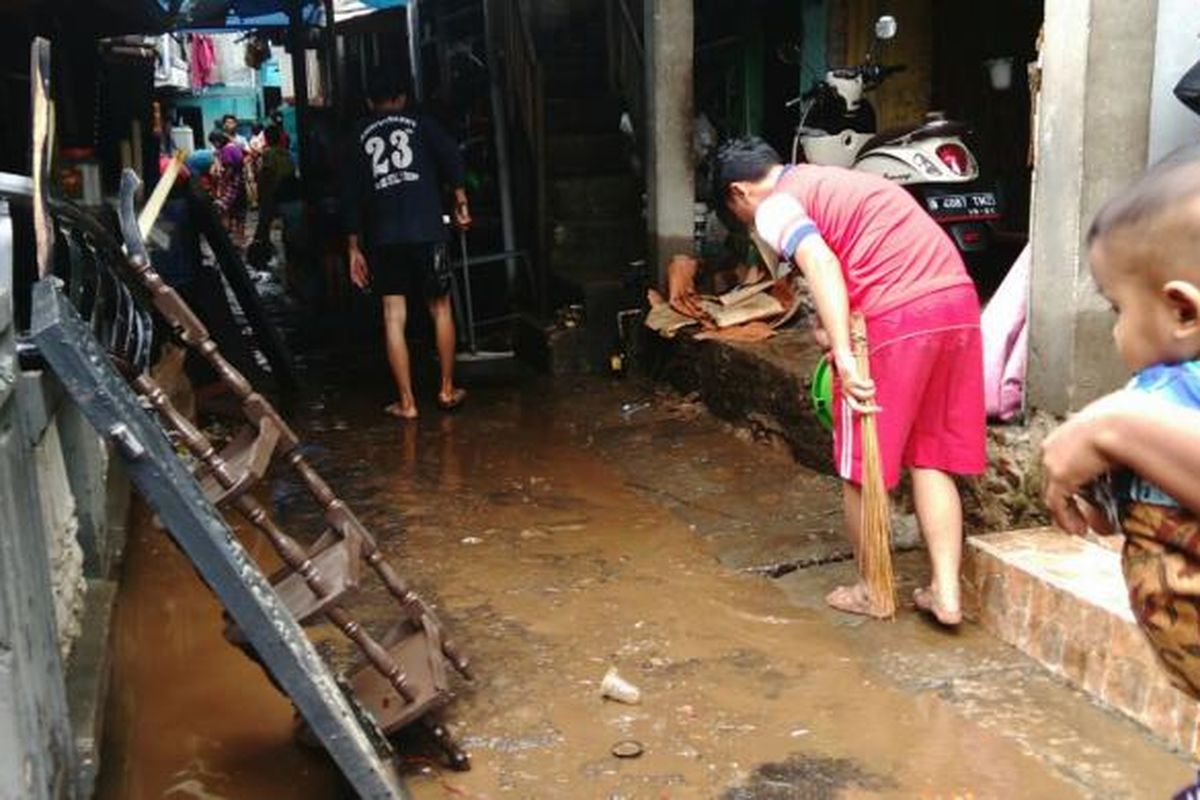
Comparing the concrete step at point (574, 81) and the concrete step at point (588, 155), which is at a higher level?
the concrete step at point (574, 81)

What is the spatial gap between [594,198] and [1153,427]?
31.1 feet

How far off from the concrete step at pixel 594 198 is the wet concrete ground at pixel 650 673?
446cm

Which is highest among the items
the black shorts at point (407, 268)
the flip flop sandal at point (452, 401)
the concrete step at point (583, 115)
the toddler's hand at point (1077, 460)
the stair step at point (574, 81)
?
the stair step at point (574, 81)

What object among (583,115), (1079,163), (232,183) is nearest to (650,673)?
(1079,163)

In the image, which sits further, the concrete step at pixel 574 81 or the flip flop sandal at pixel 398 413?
the concrete step at pixel 574 81

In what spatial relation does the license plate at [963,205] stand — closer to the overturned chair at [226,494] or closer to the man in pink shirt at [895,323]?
the man in pink shirt at [895,323]

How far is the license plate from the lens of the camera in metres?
7.11

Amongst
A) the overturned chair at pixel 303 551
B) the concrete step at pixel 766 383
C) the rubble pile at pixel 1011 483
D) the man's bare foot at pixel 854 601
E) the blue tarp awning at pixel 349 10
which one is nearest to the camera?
the overturned chair at pixel 303 551

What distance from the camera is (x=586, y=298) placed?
964 centimetres

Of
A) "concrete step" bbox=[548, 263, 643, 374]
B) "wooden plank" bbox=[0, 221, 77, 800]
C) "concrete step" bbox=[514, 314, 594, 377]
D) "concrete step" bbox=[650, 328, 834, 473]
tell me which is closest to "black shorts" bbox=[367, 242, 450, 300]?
"concrete step" bbox=[514, 314, 594, 377]

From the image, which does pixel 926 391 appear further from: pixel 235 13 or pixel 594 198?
pixel 235 13

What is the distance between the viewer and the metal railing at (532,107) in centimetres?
1043

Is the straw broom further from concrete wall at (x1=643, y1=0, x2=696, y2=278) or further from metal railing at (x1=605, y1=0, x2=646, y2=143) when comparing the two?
metal railing at (x1=605, y1=0, x2=646, y2=143)

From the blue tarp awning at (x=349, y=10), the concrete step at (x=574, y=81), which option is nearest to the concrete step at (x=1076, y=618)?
the concrete step at (x=574, y=81)
